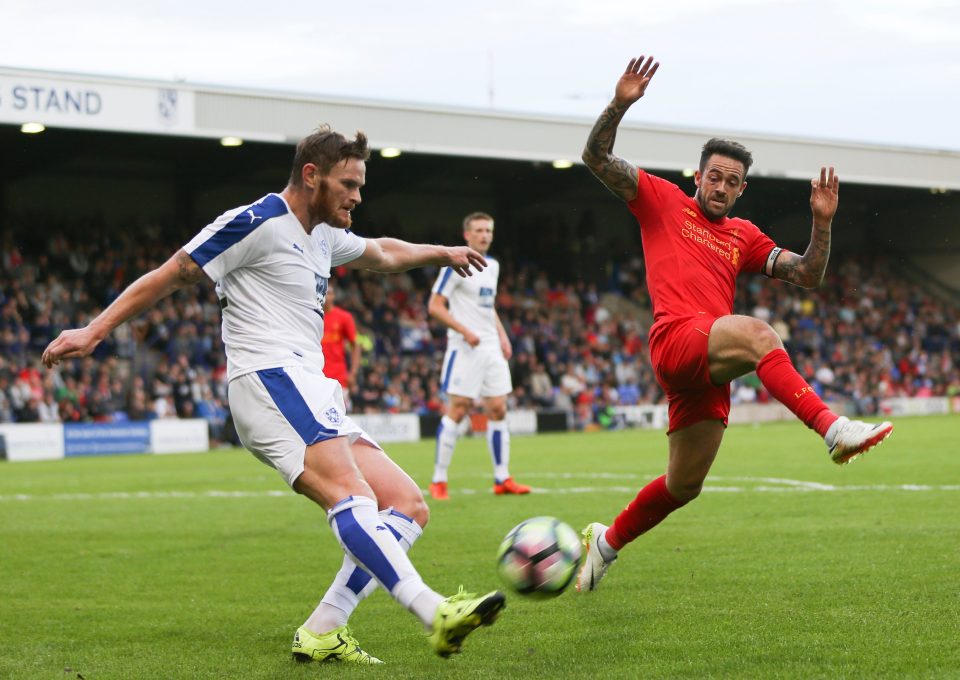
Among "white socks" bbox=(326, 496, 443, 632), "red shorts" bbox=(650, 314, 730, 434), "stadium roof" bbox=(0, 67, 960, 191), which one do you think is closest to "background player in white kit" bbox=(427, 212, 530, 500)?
"red shorts" bbox=(650, 314, 730, 434)

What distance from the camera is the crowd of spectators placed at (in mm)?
25734

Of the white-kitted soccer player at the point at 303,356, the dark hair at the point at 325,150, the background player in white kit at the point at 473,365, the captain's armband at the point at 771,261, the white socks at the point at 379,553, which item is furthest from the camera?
the background player in white kit at the point at 473,365

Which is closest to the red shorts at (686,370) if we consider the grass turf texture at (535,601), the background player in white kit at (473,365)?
the grass turf texture at (535,601)

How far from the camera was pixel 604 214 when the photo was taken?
41344 millimetres

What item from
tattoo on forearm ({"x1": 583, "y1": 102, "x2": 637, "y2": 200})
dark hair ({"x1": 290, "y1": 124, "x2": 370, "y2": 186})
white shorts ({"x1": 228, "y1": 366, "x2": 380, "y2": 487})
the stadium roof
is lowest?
white shorts ({"x1": 228, "y1": 366, "x2": 380, "y2": 487})

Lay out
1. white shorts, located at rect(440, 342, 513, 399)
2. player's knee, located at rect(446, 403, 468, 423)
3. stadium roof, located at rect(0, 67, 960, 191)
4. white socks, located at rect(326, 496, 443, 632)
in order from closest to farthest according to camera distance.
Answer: white socks, located at rect(326, 496, 443, 632), player's knee, located at rect(446, 403, 468, 423), white shorts, located at rect(440, 342, 513, 399), stadium roof, located at rect(0, 67, 960, 191)

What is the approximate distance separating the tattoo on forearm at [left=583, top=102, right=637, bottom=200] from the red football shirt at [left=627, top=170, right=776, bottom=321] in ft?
0.29

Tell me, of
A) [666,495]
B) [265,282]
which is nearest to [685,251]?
[666,495]

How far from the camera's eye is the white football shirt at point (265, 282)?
15.8 ft

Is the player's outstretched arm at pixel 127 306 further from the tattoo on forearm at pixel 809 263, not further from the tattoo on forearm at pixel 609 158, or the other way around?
the tattoo on forearm at pixel 809 263

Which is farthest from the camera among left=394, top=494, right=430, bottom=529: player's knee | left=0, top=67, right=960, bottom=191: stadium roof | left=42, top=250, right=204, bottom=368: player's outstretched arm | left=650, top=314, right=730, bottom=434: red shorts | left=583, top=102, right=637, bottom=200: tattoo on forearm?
left=0, top=67, right=960, bottom=191: stadium roof

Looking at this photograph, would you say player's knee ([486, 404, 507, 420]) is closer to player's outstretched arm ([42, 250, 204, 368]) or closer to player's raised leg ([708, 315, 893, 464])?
player's raised leg ([708, 315, 893, 464])

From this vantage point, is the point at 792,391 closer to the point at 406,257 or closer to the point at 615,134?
the point at 615,134

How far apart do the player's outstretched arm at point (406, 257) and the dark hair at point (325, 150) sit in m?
0.72
